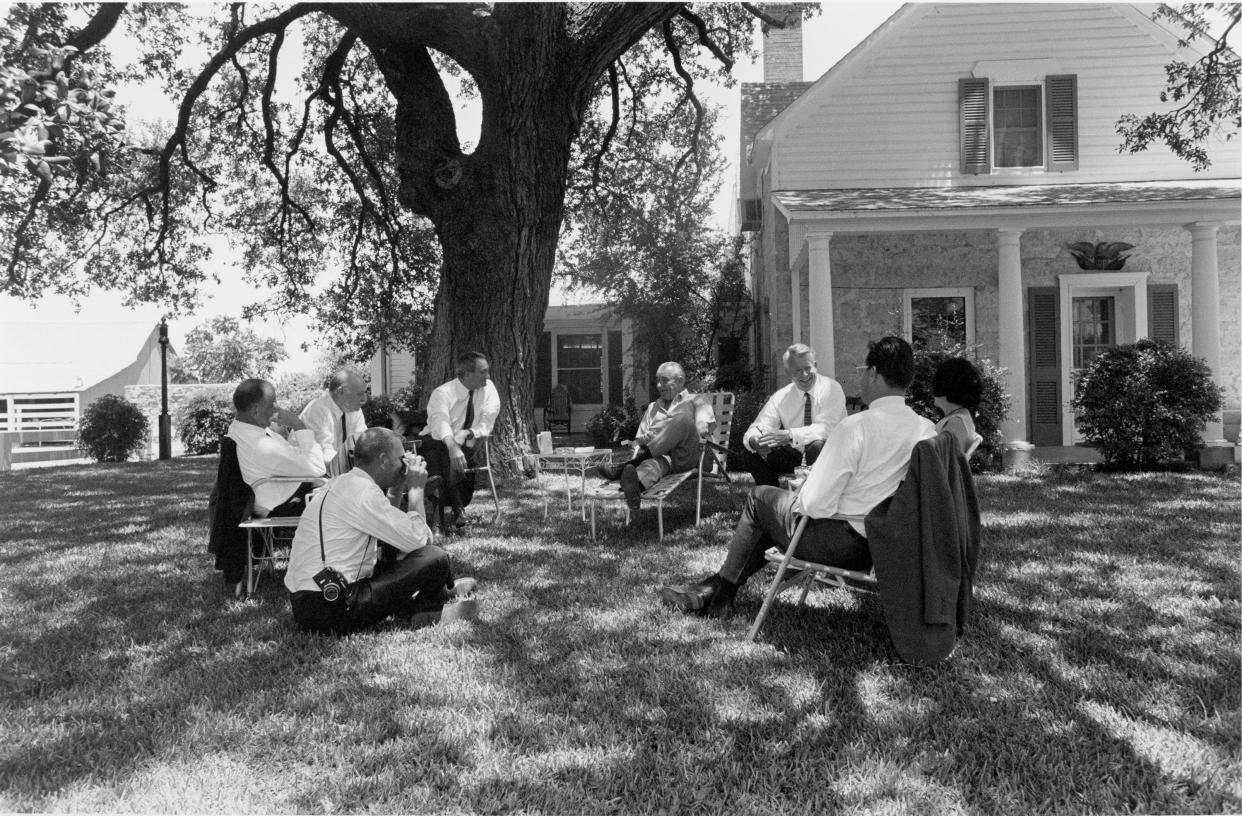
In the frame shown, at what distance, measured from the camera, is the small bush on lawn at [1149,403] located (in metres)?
9.53

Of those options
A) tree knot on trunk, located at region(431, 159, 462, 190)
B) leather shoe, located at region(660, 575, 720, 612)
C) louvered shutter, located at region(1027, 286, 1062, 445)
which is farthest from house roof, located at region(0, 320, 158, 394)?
leather shoe, located at region(660, 575, 720, 612)

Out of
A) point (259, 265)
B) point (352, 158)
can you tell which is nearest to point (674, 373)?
point (352, 158)

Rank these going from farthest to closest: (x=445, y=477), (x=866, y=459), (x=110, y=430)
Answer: (x=110, y=430)
(x=445, y=477)
(x=866, y=459)

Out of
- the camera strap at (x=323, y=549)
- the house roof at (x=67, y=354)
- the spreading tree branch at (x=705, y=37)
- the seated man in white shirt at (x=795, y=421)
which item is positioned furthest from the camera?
the house roof at (x=67, y=354)

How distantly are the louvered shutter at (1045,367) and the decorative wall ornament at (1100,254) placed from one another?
0.55 meters

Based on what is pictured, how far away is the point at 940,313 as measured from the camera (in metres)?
12.2

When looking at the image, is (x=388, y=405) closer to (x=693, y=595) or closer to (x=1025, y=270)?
(x=1025, y=270)

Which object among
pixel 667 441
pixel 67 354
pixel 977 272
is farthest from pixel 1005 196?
pixel 67 354

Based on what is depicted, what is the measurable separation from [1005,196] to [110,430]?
58.6 feet

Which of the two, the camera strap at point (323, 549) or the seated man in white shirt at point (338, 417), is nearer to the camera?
the camera strap at point (323, 549)

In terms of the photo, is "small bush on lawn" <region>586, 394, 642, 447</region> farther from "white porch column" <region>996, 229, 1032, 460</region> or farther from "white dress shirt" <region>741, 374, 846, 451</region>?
"white dress shirt" <region>741, 374, 846, 451</region>

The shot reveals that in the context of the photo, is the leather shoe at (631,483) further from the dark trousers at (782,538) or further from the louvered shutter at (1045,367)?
the louvered shutter at (1045,367)

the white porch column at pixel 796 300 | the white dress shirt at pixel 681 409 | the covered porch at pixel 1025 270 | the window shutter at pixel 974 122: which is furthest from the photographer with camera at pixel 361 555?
the window shutter at pixel 974 122

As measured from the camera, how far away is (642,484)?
6.36 meters
